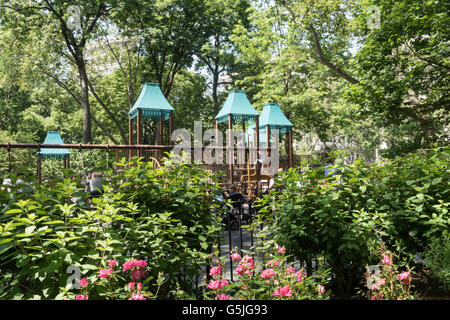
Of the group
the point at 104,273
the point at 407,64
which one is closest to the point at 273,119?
the point at 407,64

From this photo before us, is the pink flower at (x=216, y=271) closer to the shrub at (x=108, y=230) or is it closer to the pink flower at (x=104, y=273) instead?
the shrub at (x=108, y=230)

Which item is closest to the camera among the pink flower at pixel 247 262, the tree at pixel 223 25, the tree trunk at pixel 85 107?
the pink flower at pixel 247 262

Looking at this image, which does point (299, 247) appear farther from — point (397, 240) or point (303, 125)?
point (303, 125)

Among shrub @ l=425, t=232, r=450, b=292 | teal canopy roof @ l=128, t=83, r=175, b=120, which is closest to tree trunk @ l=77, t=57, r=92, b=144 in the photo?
teal canopy roof @ l=128, t=83, r=175, b=120

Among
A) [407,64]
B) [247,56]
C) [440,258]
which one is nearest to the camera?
[440,258]

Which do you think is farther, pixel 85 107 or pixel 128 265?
pixel 85 107

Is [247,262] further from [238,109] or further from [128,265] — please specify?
[238,109]

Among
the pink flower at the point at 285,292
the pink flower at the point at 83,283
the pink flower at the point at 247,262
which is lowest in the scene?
the pink flower at the point at 285,292

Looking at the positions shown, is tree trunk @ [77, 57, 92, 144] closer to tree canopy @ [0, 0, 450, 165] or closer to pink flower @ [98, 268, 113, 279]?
tree canopy @ [0, 0, 450, 165]

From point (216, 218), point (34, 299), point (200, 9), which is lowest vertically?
point (34, 299)

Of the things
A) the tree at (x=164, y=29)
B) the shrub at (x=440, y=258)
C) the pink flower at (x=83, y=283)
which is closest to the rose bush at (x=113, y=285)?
the pink flower at (x=83, y=283)
